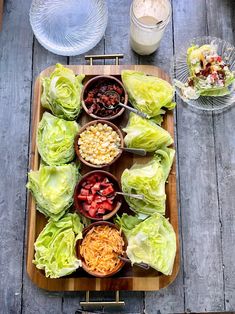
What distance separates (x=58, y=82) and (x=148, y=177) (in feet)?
1.70

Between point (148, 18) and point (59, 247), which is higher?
point (148, 18)

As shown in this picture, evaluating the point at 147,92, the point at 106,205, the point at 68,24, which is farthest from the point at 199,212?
the point at 68,24

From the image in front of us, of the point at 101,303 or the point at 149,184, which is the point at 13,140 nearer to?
the point at 149,184

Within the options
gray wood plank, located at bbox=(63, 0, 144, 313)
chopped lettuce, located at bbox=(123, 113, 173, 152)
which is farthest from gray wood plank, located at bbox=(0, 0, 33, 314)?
chopped lettuce, located at bbox=(123, 113, 173, 152)

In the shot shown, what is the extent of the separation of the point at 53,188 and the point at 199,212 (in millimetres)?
622

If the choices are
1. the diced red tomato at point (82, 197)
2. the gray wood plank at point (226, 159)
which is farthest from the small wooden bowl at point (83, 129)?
the gray wood plank at point (226, 159)

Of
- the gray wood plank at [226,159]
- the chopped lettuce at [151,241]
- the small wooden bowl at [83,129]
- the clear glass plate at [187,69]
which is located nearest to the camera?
the chopped lettuce at [151,241]

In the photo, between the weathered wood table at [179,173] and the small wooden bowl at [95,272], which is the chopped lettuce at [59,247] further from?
the weathered wood table at [179,173]

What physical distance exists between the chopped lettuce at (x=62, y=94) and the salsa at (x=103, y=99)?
0.16 feet

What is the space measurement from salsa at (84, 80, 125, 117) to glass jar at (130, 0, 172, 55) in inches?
9.6

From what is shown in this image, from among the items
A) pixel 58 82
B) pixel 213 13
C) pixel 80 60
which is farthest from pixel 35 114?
pixel 213 13

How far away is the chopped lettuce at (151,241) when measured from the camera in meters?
1.94

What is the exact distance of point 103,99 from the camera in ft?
6.92

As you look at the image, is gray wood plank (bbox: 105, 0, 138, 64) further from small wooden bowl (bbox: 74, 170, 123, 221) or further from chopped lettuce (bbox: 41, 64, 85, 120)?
small wooden bowl (bbox: 74, 170, 123, 221)
